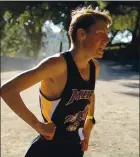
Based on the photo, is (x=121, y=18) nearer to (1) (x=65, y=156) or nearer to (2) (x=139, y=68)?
(2) (x=139, y=68)

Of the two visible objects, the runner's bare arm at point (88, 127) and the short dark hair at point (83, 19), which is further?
the runner's bare arm at point (88, 127)

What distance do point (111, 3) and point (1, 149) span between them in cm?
3458

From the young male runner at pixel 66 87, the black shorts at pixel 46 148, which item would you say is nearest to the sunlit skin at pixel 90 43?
the young male runner at pixel 66 87

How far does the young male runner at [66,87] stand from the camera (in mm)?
2510

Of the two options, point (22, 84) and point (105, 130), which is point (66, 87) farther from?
point (105, 130)

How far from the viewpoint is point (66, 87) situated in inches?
104

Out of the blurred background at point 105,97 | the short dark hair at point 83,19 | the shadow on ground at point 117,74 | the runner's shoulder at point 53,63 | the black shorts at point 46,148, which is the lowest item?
the shadow on ground at point 117,74

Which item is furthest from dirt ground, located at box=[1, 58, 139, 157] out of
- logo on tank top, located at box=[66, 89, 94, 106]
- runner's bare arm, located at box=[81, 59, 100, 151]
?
logo on tank top, located at box=[66, 89, 94, 106]

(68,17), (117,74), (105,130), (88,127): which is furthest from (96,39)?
(68,17)

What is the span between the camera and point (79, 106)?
110 inches

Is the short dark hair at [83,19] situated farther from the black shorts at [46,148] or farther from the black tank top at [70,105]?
the black shorts at [46,148]

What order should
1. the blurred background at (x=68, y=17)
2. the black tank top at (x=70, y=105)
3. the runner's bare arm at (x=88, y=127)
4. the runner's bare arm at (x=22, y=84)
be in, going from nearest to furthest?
1. the runner's bare arm at (x=22, y=84)
2. the black tank top at (x=70, y=105)
3. the runner's bare arm at (x=88, y=127)
4. the blurred background at (x=68, y=17)

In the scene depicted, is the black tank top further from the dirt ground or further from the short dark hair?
the dirt ground

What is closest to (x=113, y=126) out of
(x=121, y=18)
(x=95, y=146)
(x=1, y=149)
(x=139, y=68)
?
(x=95, y=146)
